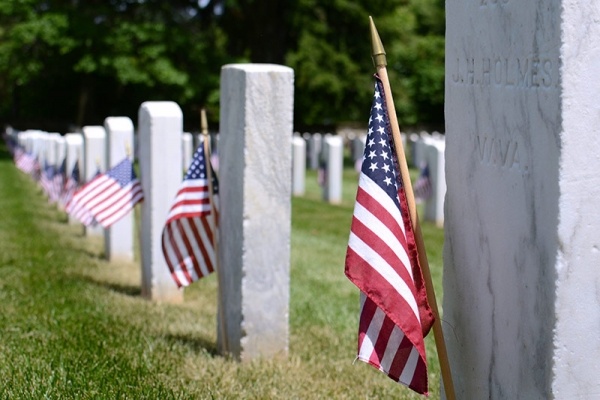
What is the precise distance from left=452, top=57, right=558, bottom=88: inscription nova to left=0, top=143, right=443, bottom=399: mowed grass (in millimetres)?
2185

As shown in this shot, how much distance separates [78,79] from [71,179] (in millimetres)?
32392

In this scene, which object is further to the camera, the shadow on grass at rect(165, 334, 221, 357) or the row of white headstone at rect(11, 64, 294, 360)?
the shadow on grass at rect(165, 334, 221, 357)

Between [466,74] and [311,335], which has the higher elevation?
[466,74]

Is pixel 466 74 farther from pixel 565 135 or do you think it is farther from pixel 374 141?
pixel 565 135

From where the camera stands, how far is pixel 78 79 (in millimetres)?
47469

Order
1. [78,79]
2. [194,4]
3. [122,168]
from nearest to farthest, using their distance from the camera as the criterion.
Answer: [122,168] < [194,4] < [78,79]

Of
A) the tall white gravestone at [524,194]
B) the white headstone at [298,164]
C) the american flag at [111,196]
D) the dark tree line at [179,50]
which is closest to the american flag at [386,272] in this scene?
the tall white gravestone at [524,194]

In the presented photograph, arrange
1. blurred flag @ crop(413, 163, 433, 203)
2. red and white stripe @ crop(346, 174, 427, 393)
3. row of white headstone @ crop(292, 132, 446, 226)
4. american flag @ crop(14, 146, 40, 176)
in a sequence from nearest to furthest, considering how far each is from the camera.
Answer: red and white stripe @ crop(346, 174, 427, 393) < row of white headstone @ crop(292, 132, 446, 226) < blurred flag @ crop(413, 163, 433, 203) < american flag @ crop(14, 146, 40, 176)

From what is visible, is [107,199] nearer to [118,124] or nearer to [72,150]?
[118,124]

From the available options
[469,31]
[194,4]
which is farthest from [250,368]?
[194,4]

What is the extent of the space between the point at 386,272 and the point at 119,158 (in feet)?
24.2

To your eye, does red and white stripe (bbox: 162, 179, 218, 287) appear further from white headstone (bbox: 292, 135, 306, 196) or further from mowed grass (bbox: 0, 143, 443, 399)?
white headstone (bbox: 292, 135, 306, 196)

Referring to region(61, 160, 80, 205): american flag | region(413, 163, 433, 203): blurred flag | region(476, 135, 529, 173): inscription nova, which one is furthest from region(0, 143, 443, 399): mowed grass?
region(413, 163, 433, 203): blurred flag

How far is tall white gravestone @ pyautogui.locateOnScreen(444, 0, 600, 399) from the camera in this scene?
3553 mm
